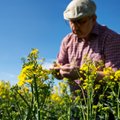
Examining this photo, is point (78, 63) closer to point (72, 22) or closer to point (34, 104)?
point (72, 22)

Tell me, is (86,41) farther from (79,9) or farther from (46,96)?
(46,96)

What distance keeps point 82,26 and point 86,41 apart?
0.99 feet

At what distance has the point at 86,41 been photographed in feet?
11.5

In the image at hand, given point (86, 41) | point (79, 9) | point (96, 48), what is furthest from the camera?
point (86, 41)

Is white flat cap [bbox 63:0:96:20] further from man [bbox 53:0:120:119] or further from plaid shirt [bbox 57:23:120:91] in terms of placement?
plaid shirt [bbox 57:23:120:91]

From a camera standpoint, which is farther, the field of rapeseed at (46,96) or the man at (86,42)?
the man at (86,42)

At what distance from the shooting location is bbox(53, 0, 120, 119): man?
316 centimetres

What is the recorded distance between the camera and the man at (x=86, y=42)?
3158 mm

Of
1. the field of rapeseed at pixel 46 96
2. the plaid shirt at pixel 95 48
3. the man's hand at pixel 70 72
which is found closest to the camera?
the field of rapeseed at pixel 46 96

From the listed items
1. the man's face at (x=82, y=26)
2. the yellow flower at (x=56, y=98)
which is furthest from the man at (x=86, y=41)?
the yellow flower at (x=56, y=98)

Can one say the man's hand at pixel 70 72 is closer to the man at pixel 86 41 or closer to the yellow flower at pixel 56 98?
the man at pixel 86 41

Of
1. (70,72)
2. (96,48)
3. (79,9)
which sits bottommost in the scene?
(70,72)

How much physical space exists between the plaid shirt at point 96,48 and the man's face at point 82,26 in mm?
85

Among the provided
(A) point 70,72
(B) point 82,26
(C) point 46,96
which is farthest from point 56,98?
(C) point 46,96
